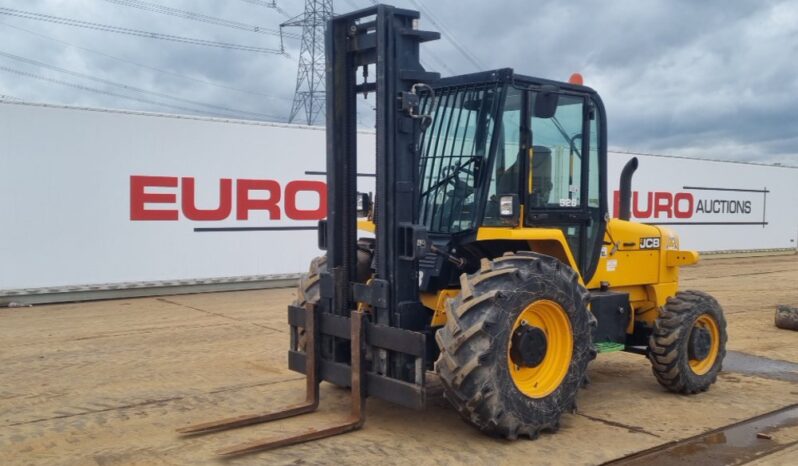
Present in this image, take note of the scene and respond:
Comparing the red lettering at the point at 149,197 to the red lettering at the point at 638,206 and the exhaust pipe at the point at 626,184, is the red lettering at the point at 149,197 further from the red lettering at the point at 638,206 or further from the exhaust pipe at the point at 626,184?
the red lettering at the point at 638,206

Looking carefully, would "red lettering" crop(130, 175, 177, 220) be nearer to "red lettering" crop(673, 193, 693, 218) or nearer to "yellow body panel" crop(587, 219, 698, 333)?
"yellow body panel" crop(587, 219, 698, 333)

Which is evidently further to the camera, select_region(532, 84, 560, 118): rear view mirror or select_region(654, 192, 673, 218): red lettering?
select_region(654, 192, 673, 218): red lettering

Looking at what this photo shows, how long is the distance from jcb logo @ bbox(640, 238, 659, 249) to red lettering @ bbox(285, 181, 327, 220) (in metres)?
9.51

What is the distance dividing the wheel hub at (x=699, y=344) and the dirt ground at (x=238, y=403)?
1.23 feet

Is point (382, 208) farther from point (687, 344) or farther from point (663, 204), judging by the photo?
point (663, 204)

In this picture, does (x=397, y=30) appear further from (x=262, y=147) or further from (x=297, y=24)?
(x=297, y=24)

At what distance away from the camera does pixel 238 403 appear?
6500mm

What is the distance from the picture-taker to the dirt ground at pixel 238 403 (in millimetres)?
5172

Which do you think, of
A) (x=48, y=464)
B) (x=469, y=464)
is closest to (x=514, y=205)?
(x=469, y=464)

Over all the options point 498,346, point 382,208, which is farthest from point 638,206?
point 498,346

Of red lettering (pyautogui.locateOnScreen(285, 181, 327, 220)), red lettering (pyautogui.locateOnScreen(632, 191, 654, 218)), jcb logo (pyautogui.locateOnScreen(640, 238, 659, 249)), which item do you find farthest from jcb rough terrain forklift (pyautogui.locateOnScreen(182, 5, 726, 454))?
red lettering (pyautogui.locateOnScreen(632, 191, 654, 218))

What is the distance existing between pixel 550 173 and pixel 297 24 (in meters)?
24.8

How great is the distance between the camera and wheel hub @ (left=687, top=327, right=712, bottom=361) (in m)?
6.98

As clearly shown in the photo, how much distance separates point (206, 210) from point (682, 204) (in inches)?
614
